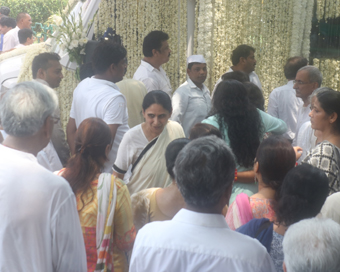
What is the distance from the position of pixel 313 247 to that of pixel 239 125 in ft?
6.04

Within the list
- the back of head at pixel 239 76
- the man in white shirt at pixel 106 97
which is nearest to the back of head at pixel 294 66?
the back of head at pixel 239 76

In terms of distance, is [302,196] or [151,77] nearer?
[302,196]

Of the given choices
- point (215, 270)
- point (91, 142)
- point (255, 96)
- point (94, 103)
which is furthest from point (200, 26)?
point (215, 270)

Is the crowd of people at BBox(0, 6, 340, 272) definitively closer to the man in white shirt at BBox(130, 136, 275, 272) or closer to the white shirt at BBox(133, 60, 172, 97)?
the man in white shirt at BBox(130, 136, 275, 272)

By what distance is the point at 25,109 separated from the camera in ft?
5.71

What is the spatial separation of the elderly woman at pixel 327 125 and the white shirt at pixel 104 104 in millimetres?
1472

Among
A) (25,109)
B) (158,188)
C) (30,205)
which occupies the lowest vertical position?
(158,188)

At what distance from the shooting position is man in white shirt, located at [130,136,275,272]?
57.6 inches

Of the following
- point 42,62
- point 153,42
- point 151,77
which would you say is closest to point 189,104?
point 151,77

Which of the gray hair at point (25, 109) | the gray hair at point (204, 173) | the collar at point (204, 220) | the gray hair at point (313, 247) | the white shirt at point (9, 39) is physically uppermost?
the gray hair at point (25, 109)

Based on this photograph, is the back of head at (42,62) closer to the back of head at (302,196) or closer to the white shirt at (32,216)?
the white shirt at (32,216)

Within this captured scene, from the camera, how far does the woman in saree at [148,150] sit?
10.3 feet

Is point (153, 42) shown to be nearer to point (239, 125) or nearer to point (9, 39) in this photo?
point (239, 125)

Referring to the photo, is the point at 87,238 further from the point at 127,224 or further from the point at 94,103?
the point at 94,103
